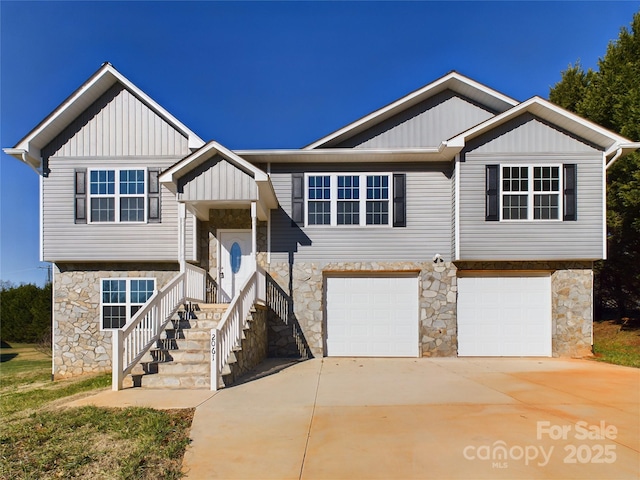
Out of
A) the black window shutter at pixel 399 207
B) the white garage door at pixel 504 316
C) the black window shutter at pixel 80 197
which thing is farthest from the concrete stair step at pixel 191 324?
the white garage door at pixel 504 316

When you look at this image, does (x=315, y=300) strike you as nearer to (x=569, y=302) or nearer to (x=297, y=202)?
(x=297, y=202)

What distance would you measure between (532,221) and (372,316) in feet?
15.9

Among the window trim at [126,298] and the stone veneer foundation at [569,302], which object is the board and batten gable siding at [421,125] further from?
the window trim at [126,298]

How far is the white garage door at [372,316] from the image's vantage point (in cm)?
1167

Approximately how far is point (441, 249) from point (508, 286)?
2.07 metres

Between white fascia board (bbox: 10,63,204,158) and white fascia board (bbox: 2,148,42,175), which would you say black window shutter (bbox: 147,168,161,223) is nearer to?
white fascia board (bbox: 10,63,204,158)

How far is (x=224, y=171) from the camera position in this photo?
9.91 meters

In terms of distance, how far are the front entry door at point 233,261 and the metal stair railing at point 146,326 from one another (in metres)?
1.31

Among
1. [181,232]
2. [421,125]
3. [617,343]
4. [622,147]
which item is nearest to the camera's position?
[181,232]

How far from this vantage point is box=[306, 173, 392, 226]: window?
11727 millimetres

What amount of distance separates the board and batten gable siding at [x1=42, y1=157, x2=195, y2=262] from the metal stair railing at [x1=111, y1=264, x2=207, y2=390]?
1603mm

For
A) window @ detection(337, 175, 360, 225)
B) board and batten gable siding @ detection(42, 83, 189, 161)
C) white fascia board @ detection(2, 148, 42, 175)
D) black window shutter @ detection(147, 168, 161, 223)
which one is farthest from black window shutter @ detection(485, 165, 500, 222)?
white fascia board @ detection(2, 148, 42, 175)

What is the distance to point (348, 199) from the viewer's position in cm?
1173

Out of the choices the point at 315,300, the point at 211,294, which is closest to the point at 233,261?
the point at 211,294
